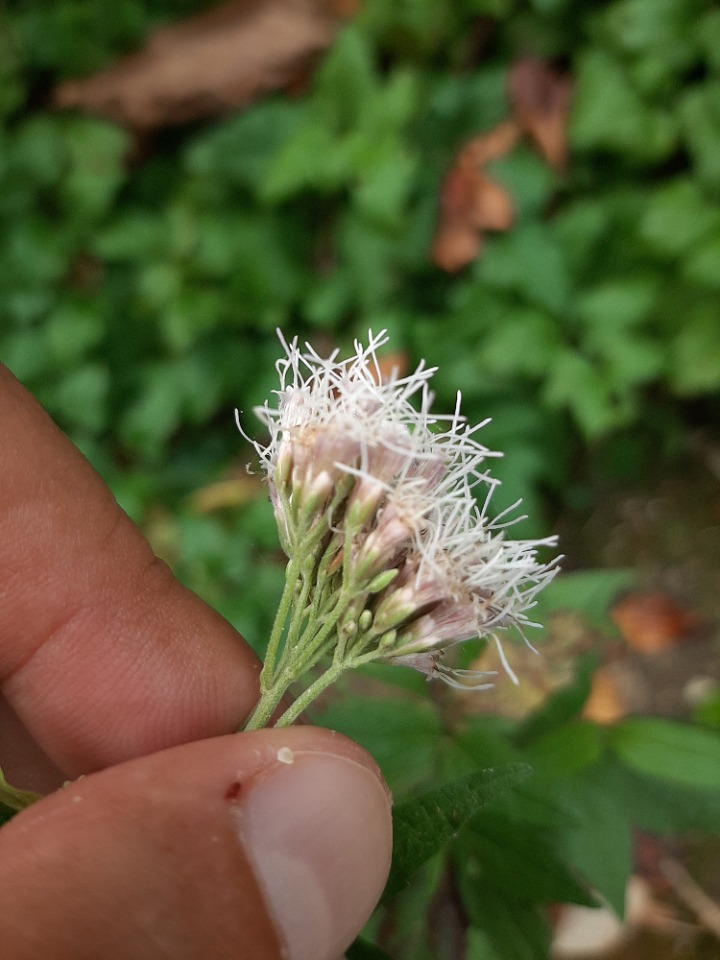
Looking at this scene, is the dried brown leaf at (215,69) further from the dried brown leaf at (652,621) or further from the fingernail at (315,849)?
the fingernail at (315,849)

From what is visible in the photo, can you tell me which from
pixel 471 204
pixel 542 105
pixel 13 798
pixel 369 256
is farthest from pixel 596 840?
pixel 542 105

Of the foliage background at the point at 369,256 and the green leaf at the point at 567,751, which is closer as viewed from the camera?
the green leaf at the point at 567,751

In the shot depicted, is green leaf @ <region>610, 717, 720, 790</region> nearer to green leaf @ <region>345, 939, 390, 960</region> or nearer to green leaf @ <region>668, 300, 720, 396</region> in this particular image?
green leaf @ <region>345, 939, 390, 960</region>

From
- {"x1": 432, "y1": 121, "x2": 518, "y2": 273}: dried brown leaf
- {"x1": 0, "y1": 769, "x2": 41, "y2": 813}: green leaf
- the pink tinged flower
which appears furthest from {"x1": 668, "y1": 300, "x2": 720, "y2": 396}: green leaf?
{"x1": 0, "y1": 769, "x2": 41, "y2": 813}: green leaf

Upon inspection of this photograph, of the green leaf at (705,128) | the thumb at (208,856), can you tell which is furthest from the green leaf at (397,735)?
the green leaf at (705,128)

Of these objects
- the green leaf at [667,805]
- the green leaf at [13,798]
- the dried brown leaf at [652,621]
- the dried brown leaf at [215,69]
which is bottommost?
the dried brown leaf at [652,621]

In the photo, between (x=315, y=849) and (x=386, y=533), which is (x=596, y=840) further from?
(x=386, y=533)
